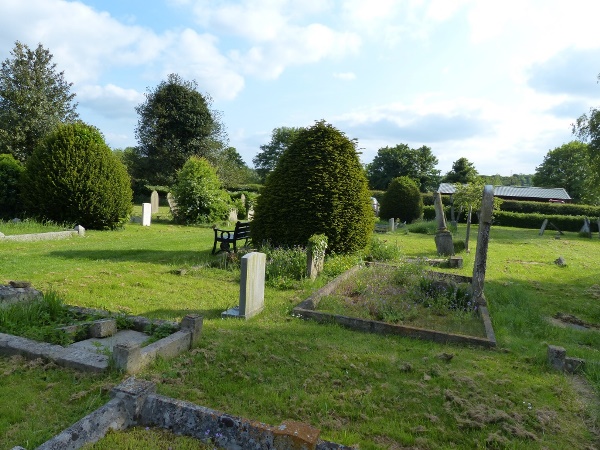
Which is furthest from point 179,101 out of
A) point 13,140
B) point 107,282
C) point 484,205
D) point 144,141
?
point 484,205

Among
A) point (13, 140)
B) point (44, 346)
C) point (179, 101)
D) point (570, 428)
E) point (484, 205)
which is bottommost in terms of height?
point (570, 428)

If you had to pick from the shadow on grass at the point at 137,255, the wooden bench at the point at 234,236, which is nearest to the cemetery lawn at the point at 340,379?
the shadow on grass at the point at 137,255

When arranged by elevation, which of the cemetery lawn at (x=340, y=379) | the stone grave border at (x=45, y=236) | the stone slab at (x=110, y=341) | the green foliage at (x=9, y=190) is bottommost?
the cemetery lawn at (x=340, y=379)

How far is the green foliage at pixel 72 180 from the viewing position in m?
15.5

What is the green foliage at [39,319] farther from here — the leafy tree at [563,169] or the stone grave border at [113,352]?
the leafy tree at [563,169]

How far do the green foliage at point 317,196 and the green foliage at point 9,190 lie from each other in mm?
11927

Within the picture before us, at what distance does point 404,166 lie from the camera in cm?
6512

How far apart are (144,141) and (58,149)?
65.3 ft

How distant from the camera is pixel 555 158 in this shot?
6794cm

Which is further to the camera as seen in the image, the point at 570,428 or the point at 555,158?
the point at 555,158

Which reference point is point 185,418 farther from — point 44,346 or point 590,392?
point 590,392

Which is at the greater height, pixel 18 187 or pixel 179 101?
pixel 179 101

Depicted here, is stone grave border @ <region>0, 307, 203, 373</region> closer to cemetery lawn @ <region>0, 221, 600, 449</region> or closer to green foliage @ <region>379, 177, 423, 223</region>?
cemetery lawn @ <region>0, 221, 600, 449</region>

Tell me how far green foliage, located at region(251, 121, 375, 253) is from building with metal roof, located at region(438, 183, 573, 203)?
1824 inches
